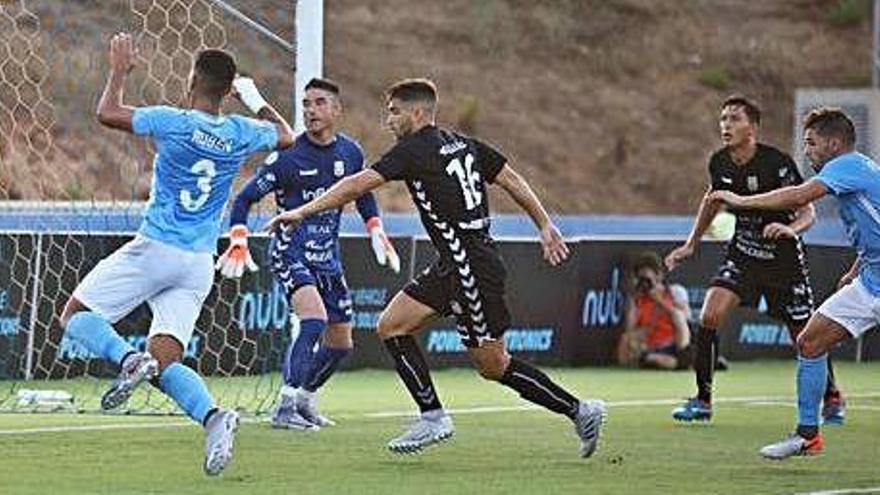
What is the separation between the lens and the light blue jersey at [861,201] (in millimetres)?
14172

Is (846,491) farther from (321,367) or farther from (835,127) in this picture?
(321,367)

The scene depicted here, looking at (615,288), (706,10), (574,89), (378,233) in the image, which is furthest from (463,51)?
(378,233)

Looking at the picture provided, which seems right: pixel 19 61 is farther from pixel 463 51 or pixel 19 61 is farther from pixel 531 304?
pixel 463 51

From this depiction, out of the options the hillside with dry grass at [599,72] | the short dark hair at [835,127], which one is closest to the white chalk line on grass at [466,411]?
the short dark hair at [835,127]

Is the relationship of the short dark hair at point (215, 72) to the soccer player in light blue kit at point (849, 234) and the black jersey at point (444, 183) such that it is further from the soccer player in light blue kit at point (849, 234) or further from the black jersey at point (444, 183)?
the soccer player in light blue kit at point (849, 234)

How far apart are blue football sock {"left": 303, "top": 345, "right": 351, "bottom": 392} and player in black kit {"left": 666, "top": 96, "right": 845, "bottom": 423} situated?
2.47 meters

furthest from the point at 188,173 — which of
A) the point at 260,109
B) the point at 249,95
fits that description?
the point at 249,95

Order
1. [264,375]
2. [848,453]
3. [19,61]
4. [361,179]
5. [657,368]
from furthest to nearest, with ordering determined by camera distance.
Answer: [657,368] → [19,61] → [264,375] → [848,453] → [361,179]

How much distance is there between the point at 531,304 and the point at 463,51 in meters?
21.7

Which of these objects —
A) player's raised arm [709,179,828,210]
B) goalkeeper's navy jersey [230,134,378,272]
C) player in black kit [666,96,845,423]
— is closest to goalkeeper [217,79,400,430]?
goalkeeper's navy jersey [230,134,378,272]

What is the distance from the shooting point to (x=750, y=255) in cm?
1731

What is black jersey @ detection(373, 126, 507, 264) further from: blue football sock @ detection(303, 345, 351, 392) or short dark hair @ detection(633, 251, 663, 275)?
short dark hair @ detection(633, 251, 663, 275)

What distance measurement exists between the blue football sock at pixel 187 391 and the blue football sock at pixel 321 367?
3399mm

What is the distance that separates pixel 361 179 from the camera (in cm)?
1366
